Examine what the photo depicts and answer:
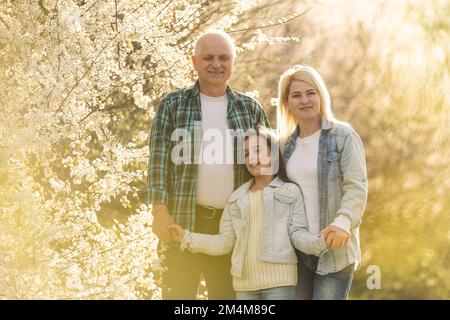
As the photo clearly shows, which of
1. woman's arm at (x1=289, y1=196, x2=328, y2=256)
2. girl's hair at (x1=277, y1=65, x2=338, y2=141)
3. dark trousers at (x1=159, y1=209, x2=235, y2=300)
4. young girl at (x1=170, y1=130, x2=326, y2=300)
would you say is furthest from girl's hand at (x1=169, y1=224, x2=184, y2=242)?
girl's hair at (x1=277, y1=65, x2=338, y2=141)

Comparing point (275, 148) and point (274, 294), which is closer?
point (274, 294)

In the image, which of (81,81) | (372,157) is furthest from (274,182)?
(372,157)

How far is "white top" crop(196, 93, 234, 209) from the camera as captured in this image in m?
3.79

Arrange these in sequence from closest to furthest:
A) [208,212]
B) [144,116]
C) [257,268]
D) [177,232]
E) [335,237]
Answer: [335,237] < [257,268] < [177,232] < [208,212] < [144,116]

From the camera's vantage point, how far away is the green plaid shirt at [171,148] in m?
3.76

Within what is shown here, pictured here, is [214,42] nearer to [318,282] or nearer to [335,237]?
[335,237]

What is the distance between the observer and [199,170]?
12.5 feet

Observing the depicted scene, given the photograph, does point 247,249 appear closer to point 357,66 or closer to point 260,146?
point 260,146

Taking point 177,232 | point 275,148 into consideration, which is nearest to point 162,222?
point 177,232

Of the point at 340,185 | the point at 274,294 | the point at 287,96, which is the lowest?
the point at 274,294

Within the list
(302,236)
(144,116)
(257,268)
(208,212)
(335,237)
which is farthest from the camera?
(144,116)

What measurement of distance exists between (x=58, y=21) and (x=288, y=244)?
2.04 m

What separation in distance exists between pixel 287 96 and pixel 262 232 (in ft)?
2.25

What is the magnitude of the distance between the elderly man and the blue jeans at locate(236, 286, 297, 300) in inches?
10.5
